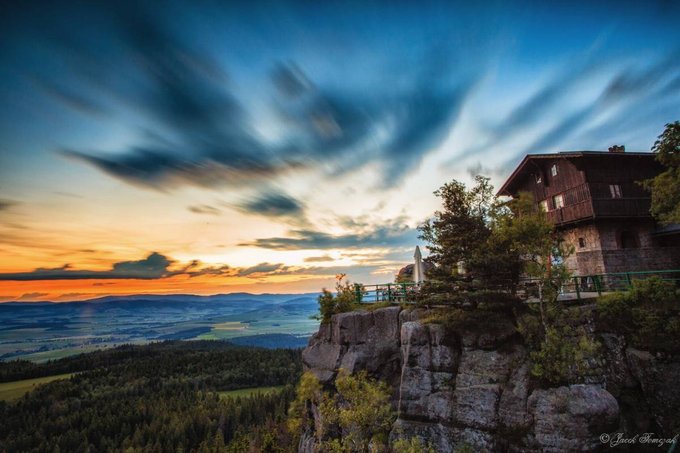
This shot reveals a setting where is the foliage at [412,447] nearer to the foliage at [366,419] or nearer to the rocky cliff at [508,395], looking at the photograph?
the rocky cliff at [508,395]

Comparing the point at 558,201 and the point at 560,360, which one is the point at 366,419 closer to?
the point at 560,360

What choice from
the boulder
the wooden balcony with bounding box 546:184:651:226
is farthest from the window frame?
the boulder

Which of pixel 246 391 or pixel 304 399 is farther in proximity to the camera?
pixel 246 391

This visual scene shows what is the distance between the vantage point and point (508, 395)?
13906 millimetres

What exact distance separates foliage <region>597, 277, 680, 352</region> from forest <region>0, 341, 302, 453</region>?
45.0 metres

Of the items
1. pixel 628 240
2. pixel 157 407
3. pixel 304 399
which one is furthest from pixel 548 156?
pixel 157 407

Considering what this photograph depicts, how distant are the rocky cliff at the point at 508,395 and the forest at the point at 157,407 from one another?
37971 millimetres

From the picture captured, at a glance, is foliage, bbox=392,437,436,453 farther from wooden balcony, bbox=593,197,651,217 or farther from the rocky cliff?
wooden balcony, bbox=593,197,651,217

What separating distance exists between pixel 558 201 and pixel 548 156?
14.8 ft

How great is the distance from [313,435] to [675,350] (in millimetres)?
22341

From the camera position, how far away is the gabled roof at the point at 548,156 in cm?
2633

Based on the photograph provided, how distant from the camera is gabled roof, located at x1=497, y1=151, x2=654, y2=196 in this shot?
26328mm

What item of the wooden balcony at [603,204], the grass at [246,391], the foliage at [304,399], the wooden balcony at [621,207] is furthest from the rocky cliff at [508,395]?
the grass at [246,391]

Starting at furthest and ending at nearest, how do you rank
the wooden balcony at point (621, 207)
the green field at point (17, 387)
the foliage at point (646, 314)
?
the green field at point (17, 387)
the wooden balcony at point (621, 207)
the foliage at point (646, 314)
